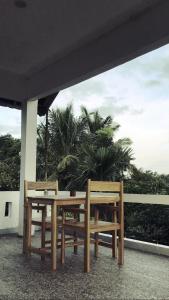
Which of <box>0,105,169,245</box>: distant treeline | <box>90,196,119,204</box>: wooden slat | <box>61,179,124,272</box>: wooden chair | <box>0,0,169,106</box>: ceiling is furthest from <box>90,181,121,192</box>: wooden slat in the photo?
<box>0,105,169,245</box>: distant treeline

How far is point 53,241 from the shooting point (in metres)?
3.37

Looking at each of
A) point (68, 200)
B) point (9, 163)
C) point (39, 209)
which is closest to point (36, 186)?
point (39, 209)

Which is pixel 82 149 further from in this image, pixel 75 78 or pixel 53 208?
pixel 53 208

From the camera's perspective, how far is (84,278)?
2982 millimetres

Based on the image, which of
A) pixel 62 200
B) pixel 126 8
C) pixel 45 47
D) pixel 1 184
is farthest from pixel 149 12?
pixel 1 184

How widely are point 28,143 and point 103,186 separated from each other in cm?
224

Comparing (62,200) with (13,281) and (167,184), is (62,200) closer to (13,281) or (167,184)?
(13,281)

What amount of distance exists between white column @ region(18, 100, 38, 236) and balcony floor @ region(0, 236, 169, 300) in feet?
4.99

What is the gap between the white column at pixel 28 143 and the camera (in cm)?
527

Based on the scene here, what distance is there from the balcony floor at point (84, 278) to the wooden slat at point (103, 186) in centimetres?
79

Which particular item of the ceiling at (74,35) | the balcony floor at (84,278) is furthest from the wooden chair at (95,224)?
the ceiling at (74,35)

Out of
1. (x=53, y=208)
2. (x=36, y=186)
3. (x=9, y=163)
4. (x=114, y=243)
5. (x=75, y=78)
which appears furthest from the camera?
(x=9, y=163)

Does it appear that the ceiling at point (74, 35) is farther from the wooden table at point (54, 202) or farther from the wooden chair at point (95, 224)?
the wooden table at point (54, 202)

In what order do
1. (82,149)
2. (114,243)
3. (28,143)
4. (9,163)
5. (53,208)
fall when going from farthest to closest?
(9,163) < (82,149) < (28,143) < (114,243) < (53,208)
